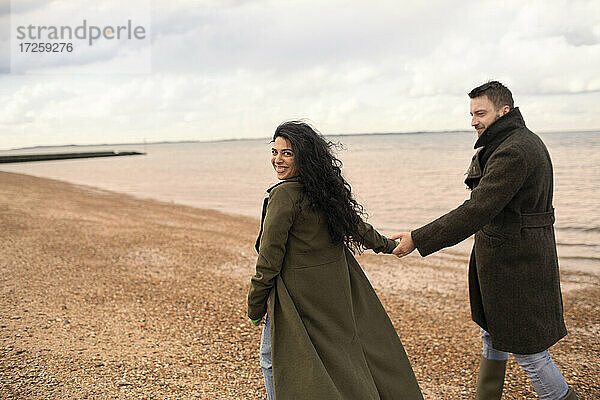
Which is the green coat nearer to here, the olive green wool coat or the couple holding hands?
the couple holding hands

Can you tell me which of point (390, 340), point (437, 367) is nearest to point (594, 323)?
point (437, 367)

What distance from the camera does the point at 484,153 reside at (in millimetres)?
3605

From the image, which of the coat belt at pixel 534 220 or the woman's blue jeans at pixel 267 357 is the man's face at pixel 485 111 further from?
the woman's blue jeans at pixel 267 357

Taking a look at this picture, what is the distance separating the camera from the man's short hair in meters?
3.53

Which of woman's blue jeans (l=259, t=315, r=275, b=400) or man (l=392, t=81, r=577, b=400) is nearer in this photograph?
woman's blue jeans (l=259, t=315, r=275, b=400)

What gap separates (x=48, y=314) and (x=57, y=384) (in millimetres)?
1948

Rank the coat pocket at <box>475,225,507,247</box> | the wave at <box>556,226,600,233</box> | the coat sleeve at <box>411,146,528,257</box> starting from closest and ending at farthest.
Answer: the coat sleeve at <box>411,146,528,257</box> < the coat pocket at <box>475,225,507,247</box> < the wave at <box>556,226,600,233</box>

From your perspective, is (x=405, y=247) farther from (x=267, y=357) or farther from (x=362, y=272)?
(x=267, y=357)

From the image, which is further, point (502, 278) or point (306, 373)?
point (502, 278)

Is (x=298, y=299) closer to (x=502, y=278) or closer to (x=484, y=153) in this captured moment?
(x=502, y=278)

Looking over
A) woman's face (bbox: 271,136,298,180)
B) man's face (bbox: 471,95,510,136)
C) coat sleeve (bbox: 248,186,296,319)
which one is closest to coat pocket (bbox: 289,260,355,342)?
coat sleeve (bbox: 248,186,296,319)

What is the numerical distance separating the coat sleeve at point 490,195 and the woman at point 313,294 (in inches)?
29.7

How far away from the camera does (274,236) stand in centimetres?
293

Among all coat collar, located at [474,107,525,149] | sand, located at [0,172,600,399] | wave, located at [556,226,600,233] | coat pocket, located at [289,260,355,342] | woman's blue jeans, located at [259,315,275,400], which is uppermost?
coat collar, located at [474,107,525,149]
